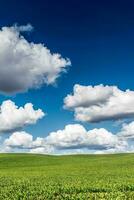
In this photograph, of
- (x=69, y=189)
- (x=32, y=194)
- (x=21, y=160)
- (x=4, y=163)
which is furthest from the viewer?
(x=21, y=160)

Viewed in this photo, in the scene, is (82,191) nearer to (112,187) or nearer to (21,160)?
(112,187)

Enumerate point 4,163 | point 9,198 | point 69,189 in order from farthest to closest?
point 4,163
point 69,189
point 9,198

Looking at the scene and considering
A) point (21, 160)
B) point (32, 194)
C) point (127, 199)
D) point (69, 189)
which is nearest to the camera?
point (127, 199)

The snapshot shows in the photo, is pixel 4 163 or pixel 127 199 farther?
pixel 4 163

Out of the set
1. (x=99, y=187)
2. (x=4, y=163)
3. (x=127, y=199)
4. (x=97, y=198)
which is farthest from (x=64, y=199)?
(x=4, y=163)

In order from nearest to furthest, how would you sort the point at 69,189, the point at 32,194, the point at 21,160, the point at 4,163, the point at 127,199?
the point at 127,199
the point at 32,194
the point at 69,189
the point at 4,163
the point at 21,160

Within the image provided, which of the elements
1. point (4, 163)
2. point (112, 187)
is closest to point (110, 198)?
point (112, 187)

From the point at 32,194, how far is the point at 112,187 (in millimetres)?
7910

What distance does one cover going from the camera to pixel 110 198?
3102 centimetres

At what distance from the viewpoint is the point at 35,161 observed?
135 m

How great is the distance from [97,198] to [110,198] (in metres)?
1.09

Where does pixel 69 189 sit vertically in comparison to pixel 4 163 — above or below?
below

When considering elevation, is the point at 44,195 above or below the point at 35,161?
below

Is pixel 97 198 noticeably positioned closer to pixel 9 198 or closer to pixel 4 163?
pixel 9 198
